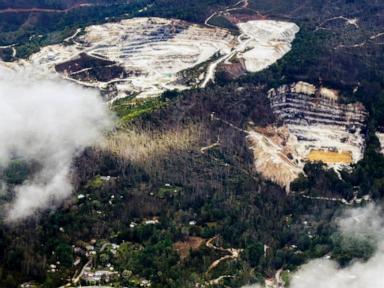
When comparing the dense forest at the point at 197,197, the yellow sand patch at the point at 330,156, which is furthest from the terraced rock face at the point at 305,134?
the dense forest at the point at 197,197

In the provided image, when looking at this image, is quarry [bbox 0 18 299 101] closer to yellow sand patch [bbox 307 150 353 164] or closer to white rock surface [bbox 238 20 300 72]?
white rock surface [bbox 238 20 300 72]

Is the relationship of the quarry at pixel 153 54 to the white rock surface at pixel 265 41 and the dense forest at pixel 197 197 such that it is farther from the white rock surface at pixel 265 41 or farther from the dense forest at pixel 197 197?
the dense forest at pixel 197 197

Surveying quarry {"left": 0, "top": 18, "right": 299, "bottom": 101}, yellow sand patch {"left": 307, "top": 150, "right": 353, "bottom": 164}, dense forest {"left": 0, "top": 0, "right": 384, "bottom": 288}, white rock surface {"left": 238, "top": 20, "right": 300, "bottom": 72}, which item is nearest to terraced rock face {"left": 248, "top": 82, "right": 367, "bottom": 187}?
yellow sand patch {"left": 307, "top": 150, "right": 353, "bottom": 164}

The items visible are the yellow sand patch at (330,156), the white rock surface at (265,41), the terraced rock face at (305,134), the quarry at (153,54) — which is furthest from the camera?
the white rock surface at (265,41)

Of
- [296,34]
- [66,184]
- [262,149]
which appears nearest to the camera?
[66,184]

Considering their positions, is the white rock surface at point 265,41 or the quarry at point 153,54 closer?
the quarry at point 153,54

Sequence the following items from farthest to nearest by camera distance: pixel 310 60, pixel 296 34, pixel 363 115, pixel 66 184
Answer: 1. pixel 296 34
2. pixel 310 60
3. pixel 363 115
4. pixel 66 184

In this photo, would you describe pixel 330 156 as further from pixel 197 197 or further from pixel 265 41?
pixel 265 41

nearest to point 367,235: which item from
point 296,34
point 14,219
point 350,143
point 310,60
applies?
point 350,143

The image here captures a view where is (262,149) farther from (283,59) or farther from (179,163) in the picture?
(283,59)
